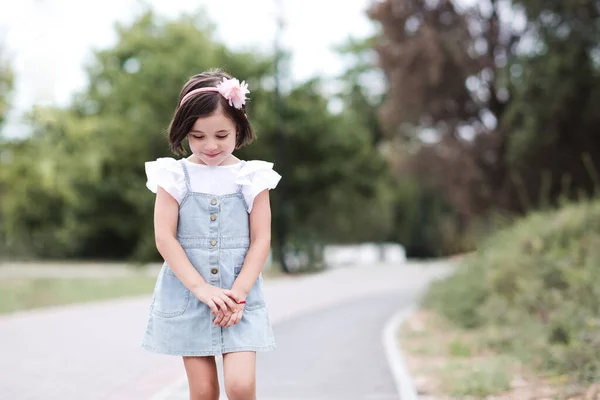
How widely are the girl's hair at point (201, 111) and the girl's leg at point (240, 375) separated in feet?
3.12

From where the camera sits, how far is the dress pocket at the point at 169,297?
151 inches

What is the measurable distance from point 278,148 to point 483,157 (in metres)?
11.0

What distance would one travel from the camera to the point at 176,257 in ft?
12.4

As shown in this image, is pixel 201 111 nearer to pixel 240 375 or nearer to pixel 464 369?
pixel 240 375

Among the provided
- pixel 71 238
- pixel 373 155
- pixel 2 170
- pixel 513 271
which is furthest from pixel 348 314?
pixel 71 238

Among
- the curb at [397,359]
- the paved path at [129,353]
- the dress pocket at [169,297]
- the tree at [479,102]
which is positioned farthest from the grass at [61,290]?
the dress pocket at [169,297]

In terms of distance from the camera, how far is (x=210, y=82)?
4.00 metres

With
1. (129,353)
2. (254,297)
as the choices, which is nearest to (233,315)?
(254,297)

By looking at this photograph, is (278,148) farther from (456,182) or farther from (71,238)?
(71,238)

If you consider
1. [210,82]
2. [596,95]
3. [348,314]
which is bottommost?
[348,314]

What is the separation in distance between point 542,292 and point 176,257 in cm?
639

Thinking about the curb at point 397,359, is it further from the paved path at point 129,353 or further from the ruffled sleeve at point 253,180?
the ruffled sleeve at point 253,180

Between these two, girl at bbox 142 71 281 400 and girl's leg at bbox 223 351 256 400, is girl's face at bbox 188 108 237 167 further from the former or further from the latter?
girl's leg at bbox 223 351 256 400

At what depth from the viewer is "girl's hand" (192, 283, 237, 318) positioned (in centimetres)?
368
